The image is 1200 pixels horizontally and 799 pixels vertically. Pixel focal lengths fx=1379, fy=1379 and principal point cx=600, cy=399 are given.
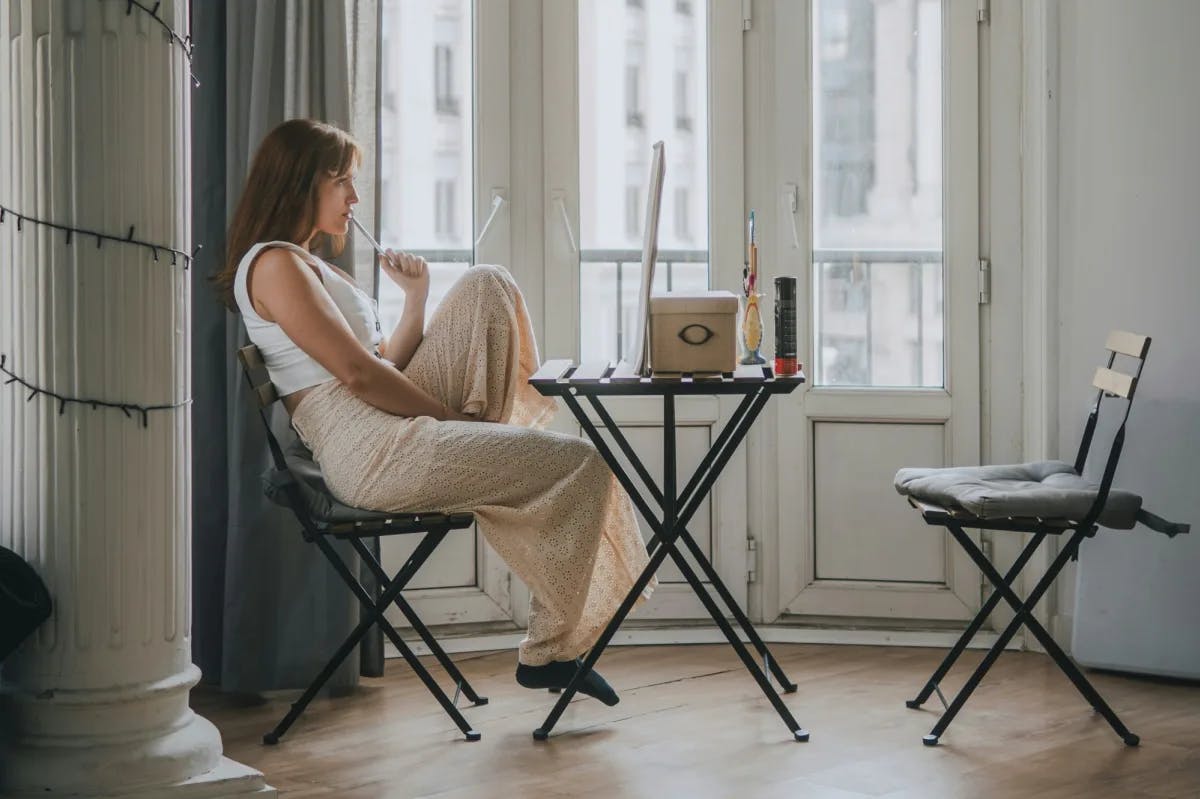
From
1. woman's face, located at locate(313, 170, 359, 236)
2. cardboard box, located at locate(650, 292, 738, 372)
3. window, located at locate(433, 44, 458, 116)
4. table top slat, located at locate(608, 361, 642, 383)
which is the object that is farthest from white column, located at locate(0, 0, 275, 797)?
window, located at locate(433, 44, 458, 116)

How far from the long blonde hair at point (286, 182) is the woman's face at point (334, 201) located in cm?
1

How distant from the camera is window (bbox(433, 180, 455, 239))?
387 cm

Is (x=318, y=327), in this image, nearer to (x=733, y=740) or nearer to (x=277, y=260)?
(x=277, y=260)

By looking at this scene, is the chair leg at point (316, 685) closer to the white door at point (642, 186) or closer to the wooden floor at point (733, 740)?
the wooden floor at point (733, 740)

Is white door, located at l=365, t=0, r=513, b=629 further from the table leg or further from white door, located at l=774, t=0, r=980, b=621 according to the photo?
the table leg

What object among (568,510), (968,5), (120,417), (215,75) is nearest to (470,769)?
(568,510)

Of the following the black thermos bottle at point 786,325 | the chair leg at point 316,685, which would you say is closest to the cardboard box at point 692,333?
the black thermos bottle at point 786,325

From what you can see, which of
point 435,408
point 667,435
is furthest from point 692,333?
point 435,408

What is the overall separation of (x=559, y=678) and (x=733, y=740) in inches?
16.1

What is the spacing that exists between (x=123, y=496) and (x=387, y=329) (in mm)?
1493

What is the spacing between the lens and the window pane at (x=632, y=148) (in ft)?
13.0

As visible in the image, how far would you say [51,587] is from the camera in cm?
238

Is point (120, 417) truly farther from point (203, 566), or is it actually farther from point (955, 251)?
point (955, 251)

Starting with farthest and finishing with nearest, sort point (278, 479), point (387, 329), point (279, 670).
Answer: point (387, 329), point (279, 670), point (278, 479)
